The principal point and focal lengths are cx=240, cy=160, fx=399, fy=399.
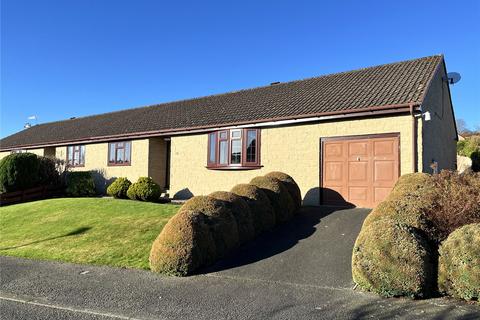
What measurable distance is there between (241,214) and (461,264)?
4807 millimetres

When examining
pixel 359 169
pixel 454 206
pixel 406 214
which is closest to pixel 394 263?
pixel 406 214

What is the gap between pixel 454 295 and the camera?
18.2ft

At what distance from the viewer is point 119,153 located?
20.8 meters

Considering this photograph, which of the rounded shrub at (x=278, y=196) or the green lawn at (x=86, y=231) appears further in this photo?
the rounded shrub at (x=278, y=196)

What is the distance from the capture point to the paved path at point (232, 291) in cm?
543

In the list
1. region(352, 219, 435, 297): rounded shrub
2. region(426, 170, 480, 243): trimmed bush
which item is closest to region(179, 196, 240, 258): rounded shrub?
region(352, 219, 435, 297): rounded shrub

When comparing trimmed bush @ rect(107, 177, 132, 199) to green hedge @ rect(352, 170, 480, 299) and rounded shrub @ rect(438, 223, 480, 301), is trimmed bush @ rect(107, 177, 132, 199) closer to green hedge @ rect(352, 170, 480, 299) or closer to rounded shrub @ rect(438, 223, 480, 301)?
green hedge @ rect(352, 170, 480, 299)

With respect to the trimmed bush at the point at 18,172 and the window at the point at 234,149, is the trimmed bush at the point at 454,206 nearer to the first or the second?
the window at the point at 234,149

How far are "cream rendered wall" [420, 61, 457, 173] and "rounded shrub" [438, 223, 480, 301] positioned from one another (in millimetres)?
6510

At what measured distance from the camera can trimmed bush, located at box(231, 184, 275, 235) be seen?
979 cm

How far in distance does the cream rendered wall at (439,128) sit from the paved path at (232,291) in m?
5.33

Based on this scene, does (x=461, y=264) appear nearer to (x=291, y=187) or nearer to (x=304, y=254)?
(x=304, y=254)

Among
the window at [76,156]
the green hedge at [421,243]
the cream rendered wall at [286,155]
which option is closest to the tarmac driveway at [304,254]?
the green hedge at [421,243]

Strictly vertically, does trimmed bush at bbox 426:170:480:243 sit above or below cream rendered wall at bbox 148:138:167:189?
below
